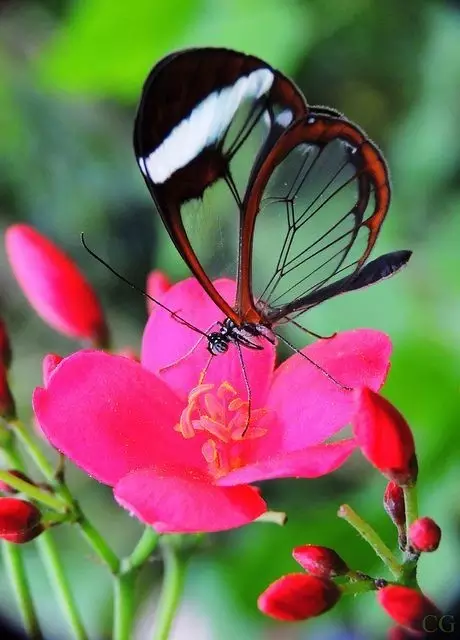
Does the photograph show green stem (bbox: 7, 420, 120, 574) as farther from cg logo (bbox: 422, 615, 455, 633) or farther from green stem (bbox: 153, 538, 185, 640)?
cg logo (bbox: 422, 615, 455, 633)

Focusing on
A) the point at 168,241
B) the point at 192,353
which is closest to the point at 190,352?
the point at 192,353

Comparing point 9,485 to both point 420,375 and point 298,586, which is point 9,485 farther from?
point 420,375

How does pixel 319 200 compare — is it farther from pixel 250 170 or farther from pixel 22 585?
pixel 22 585

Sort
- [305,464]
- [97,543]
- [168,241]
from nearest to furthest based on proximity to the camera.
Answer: [305,464] → [97,543] → [168,241]

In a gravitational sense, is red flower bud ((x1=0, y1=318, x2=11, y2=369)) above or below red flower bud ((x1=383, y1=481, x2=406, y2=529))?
above

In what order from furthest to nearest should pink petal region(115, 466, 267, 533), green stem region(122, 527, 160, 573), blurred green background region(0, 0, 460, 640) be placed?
blurred green background region(0, 0, 460, 640), green stem region(122, 527, 160, 573), pink petal region(115, 466, 267, 533)

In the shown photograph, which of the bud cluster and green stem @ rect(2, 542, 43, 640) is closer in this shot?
the bud cluster

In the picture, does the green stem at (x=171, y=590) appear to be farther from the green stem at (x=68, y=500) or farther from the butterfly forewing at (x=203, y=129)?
the butterfly forewing at (x=203, y=129)

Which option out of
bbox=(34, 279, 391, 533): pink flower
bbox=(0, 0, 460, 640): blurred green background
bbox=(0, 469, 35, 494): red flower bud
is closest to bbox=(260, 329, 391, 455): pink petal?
bbox=(34, 279, 391, 533): pink flower
